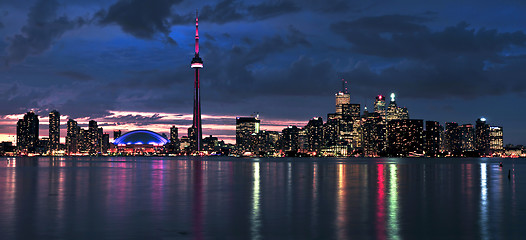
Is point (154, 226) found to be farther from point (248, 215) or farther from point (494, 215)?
point (494, 215)

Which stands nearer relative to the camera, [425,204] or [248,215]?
[248,215]

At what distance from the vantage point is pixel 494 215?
36062 mm

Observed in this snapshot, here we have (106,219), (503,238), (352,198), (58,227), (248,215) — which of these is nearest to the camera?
(503,238)

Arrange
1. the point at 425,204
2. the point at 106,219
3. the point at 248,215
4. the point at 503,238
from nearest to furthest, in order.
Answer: the point at 503,238
the point at 106,219
the point at 248,215
the point at 425,204

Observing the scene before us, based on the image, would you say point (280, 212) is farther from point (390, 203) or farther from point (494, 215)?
point (494, 215)

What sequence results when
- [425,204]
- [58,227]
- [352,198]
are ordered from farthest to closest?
[352,198] < [425,204] < [58,227]

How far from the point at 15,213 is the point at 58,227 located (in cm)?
858

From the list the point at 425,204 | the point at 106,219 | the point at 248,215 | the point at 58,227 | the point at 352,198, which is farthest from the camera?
the point at 352,198

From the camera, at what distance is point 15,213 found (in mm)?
36281

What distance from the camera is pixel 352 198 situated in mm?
48219

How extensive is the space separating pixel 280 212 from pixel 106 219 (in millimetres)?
11170

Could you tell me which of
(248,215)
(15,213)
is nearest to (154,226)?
(248,215)

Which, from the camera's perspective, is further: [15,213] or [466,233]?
[15,213]

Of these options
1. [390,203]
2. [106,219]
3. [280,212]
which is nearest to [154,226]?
[106,219]
